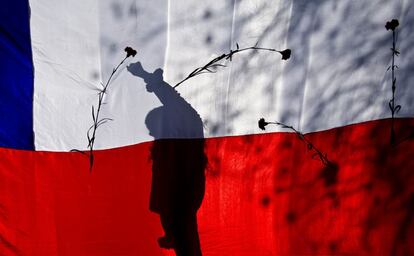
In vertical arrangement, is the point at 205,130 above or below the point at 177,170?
above

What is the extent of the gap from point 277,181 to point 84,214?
579 mm

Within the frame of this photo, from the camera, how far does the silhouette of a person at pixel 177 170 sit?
1.68 m

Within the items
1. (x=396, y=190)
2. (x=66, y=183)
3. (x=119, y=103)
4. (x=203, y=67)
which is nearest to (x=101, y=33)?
(x=119, y=103)

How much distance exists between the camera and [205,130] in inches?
66.4

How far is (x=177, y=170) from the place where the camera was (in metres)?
1.68

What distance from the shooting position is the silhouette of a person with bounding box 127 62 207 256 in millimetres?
1678

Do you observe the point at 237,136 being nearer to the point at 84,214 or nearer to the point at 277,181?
the point at 277,181

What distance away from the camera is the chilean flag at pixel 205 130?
1.63 m

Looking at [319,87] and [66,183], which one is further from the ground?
[319,87]

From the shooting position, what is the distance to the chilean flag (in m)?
1.63

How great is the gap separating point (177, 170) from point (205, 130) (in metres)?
0.14

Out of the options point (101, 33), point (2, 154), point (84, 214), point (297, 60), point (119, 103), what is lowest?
point (84, 214)

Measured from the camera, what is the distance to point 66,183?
5.61 ft

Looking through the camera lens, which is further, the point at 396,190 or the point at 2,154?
the point at 2,154
